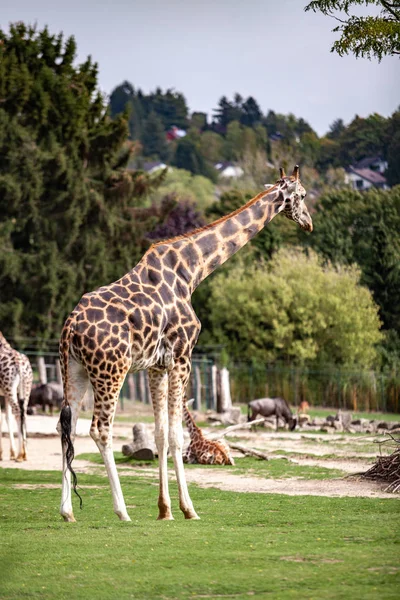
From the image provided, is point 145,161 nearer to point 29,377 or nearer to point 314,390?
point 314,390

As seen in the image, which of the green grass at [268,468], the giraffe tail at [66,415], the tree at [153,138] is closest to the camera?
the giraffe tail at [66,415]

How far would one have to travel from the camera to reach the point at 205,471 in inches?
763

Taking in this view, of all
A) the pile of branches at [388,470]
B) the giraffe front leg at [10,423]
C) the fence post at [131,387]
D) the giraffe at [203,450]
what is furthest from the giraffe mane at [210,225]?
the fence post at [131,387]

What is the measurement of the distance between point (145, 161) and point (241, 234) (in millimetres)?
129260

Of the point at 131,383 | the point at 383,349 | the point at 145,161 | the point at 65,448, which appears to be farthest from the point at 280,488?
the point at 145,161

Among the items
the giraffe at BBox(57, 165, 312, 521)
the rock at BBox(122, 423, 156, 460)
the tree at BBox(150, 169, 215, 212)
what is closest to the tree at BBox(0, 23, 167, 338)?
the rock at BBox(122, 423, 156, 460)

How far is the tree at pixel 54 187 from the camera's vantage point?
49031 mm

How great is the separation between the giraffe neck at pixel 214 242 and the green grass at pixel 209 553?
3.21 metres

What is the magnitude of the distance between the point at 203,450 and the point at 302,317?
28846 mm

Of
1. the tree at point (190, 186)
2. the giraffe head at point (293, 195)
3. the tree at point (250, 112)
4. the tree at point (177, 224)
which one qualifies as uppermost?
the tree at point (250, 112)

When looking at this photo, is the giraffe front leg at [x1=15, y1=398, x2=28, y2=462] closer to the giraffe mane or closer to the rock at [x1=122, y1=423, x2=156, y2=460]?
the rock at [x1=122, y1=423, x2=156, y2=460]

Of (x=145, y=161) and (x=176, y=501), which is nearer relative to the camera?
(x=176, y=501)

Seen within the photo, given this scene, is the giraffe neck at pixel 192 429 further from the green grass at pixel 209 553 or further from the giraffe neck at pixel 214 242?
the giraffe neck at pixel 214 242

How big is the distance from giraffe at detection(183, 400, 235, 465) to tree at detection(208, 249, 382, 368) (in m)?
26.9
